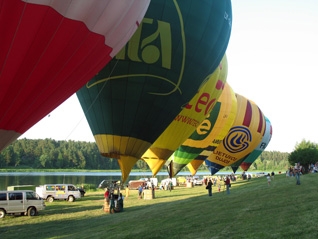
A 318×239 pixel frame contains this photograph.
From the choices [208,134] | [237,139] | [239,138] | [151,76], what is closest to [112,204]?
[151,76]

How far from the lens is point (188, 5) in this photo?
48.5 feet

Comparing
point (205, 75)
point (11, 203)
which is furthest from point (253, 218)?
point (11, 203)

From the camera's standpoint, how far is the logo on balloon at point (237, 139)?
38219mm

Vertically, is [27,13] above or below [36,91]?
above

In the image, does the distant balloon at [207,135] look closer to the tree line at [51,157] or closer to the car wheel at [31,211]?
the car wheel at [31,211]

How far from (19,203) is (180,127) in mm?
9062

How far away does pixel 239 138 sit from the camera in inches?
1521

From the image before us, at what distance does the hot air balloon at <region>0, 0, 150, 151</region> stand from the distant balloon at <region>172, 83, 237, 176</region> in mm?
21858

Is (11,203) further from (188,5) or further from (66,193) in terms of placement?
(188,5)

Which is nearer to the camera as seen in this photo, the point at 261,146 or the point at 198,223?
the point at 198,223

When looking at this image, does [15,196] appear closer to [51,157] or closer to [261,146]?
[261,146]

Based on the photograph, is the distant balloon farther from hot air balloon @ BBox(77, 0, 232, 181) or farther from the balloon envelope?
hot air balloon @ BBox(77, 0, 232, 181)

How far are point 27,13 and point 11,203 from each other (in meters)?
14.9

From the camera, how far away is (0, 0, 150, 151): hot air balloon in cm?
664
